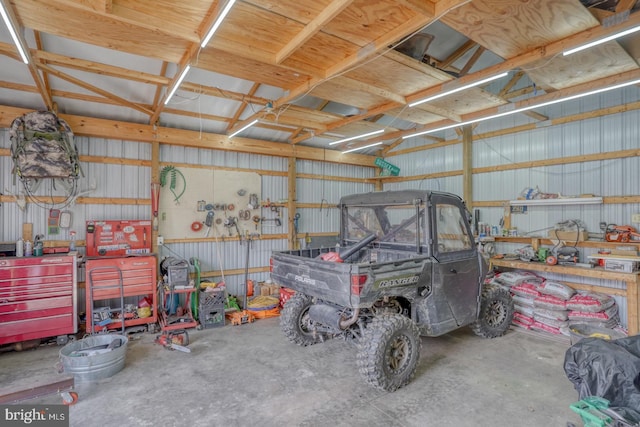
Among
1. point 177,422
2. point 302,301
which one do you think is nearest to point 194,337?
point 302,301

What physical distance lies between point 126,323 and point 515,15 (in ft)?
19.6

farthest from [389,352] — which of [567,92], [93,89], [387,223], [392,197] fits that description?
[93,89]

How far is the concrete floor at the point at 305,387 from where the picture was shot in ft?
9.64

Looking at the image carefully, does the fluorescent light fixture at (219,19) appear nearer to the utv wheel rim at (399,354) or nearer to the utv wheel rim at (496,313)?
the utv wheel rim at (399,354)

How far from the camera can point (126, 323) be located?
15.9 feet

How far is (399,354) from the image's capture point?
11.6 feet

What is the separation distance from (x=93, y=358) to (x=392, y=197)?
3.83 meters

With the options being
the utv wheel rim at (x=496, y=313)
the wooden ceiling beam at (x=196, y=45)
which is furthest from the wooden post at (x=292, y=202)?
the utv wheel rim at (x=496, y=313)

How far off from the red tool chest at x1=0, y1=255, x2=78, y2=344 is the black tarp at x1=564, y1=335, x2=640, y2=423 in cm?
587

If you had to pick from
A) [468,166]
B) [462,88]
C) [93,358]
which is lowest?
[93,358]

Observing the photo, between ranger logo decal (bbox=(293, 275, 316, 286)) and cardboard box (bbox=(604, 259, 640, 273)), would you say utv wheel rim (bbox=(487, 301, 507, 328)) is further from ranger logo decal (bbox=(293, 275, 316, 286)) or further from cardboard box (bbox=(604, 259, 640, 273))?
ranger logo decal (bbox=(293, 275, 316, 286))

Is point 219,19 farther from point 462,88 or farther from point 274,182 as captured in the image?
point 274,182

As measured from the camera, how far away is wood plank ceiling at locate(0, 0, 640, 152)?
9.25 feet

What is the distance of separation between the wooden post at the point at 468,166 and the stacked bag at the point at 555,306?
2.01 m
